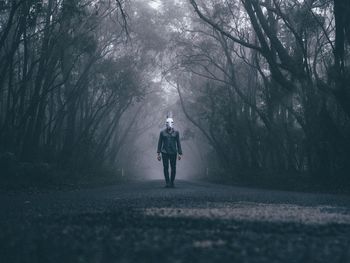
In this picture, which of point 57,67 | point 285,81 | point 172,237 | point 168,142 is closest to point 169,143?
point 168,142

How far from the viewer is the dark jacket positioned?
14.8 m

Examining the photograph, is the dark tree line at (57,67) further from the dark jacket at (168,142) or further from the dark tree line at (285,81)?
the dark tree line at (285,81)

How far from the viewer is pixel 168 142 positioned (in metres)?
14.8

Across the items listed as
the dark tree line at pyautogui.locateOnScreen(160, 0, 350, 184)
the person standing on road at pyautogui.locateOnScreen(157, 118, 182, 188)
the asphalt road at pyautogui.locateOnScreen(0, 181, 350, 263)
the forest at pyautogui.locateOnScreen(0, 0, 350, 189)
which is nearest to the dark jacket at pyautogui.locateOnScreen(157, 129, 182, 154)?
the person standing on road at pyautogui.locateOnScreen(157, 118, 182, 188)

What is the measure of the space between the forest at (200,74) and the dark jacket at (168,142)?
3.24m

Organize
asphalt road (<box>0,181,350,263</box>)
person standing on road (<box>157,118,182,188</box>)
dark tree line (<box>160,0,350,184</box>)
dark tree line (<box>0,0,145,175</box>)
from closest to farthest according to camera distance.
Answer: asphalt road (<box>0,181,350,263</box>) < person standing on road (<box>157,118,182,188</box>) < dark tree line (<box>160,0,350,184</box>) < dark tree line (<box>0,0,145,175</box>)

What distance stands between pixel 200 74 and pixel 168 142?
44.2 feet

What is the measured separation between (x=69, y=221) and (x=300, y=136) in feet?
60.4

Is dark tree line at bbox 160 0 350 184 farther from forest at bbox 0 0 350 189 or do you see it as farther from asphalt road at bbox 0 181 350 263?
asphalt road at bbox 0 181 350 263

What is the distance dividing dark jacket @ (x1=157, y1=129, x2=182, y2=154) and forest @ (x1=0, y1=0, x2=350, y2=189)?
10.6ft

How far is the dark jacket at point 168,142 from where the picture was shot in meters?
14.8

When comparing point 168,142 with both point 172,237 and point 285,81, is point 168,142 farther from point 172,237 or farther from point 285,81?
point 172,237

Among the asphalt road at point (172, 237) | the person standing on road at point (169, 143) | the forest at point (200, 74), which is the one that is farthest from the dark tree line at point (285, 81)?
the asphalt road at point (172, 237)

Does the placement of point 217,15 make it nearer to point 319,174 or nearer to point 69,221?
point 319,174
